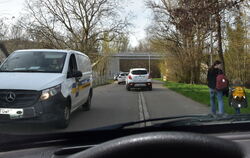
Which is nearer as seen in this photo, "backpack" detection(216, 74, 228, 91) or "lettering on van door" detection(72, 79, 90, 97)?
"lettering on van door" detection(72, 79, 90, 97)

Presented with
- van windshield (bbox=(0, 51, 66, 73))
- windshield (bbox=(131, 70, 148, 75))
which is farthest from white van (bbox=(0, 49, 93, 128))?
windshield (bbox=(131, 70, 148, 75))

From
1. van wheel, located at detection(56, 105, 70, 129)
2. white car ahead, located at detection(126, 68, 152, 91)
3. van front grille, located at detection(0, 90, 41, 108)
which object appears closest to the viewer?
van front grille, located at detection(0, 90, 41, 108)

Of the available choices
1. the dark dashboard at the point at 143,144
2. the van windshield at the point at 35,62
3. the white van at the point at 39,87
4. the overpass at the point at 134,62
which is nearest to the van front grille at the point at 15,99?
the white van at the point at 39,87

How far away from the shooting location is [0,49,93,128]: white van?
19.5ft

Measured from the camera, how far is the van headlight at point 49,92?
240 inches

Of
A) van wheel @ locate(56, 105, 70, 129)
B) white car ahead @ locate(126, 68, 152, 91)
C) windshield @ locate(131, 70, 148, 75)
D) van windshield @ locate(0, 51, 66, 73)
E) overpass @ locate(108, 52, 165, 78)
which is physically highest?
Answer: overpass @ locate(108, 52, 165, 78)

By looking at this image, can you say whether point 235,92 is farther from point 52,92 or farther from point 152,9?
point 152,9

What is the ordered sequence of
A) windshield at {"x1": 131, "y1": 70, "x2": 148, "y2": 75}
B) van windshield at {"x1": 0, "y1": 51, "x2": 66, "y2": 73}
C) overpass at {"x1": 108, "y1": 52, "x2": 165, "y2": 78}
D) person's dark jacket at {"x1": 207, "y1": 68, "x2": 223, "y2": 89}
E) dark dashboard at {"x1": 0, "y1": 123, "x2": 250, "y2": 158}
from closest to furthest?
dark dashboard at {"x1": 0, "y1": 123, "x2": 250, "y2": 158} < van windshield at {"x1": 0, "y1": 51, "x2": 66, "y2": 73} < person's dark jacket at {"x1": 207, "y1": 68, "x2": 223, "y2": 89} < windshield at {"x1": 131, "y1": 70, "x2": 148, "y2": 75} < overpass at {"x1": 108, "y1": 52, "x2": 165, "y2": 78}

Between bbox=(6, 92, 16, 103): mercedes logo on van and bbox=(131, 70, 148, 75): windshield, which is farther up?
bbox=(131, 70, 148, 75): windshield

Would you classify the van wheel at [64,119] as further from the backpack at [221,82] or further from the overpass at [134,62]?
the overpass at [134,62]

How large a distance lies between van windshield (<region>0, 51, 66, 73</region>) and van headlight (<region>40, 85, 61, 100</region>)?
33.8 inches

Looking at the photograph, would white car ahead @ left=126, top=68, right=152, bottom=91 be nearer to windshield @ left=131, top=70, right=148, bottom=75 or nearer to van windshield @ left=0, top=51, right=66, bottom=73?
windshield @ left=131, top=70, right=148, bottom=75

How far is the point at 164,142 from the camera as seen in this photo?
1198mm

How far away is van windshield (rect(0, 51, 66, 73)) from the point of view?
7191 mm
